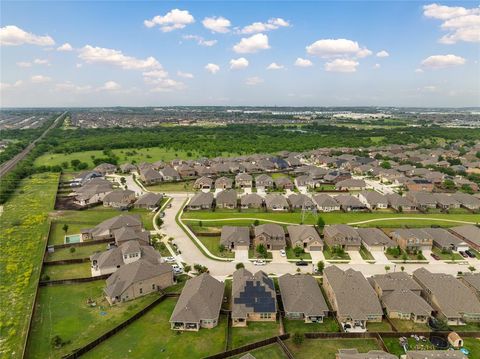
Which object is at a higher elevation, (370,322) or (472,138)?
(472,138)

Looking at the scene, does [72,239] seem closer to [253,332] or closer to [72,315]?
[72,315]

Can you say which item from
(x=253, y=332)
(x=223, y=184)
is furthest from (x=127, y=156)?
(x=253, y=332)

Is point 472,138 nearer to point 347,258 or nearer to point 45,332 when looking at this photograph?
point 347,258

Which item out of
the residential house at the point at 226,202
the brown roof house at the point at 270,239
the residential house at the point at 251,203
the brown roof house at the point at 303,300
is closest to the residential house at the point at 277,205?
the residential house at the point at 251,203

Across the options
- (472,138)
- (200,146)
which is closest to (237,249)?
(200,146)

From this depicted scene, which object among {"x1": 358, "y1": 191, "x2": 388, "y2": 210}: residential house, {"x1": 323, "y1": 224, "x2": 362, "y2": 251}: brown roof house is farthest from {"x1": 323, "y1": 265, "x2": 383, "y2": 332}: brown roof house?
{"x1": 358, "y1": 191, "x2": 388, "y2": 210}: residential house

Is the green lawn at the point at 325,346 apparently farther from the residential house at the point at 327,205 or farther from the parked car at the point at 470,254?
the residential house at the point at 327,205

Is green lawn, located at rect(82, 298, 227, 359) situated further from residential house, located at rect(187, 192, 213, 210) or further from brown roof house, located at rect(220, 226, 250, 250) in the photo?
residential house, located at rect(187, 192, 213, 210)
